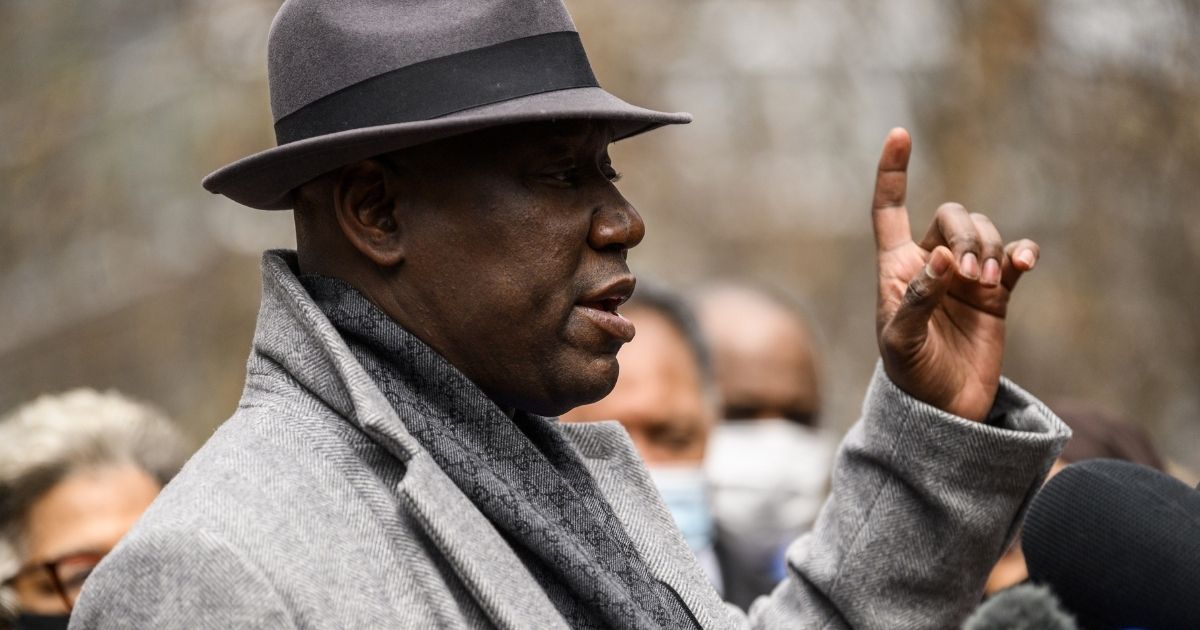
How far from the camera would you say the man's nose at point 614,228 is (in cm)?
277

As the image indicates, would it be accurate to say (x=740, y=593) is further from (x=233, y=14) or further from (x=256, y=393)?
(x=233, y=14)

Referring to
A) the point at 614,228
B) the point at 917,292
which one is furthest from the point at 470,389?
the point at 917,292

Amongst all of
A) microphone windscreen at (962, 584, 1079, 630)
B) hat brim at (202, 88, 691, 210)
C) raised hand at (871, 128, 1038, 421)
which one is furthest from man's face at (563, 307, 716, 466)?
microphone windscreen at (962, 584, 1079, 630)

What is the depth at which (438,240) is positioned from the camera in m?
2.71

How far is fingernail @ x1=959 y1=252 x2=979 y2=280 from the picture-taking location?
2912 millimetres

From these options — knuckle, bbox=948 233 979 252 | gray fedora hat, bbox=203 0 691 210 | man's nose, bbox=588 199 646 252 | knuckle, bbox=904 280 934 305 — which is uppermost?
gray fedora hat, bbox=203 0 691 210

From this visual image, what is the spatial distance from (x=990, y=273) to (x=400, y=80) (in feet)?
3.95

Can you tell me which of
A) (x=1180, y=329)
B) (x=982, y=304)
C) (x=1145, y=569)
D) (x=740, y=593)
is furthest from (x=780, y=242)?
(x=1145, y=569)

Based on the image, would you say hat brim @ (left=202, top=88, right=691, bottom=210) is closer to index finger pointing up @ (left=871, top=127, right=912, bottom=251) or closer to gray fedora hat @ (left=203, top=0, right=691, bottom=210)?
gray fedora hat @ (left=203, top=0, right=691, bottom=210)

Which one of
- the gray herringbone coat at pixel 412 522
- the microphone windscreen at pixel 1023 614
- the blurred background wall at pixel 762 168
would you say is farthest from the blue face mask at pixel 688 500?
the blurred background wall at pixel 762 168

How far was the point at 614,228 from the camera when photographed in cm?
277

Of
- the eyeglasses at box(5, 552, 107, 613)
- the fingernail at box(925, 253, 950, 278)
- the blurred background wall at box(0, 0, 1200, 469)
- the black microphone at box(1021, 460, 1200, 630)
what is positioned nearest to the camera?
the black microphone at box(1021, 460, 1200, 630)

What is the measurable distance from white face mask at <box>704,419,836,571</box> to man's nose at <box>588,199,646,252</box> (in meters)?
3.11

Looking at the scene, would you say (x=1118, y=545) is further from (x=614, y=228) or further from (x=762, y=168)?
(x=762, y=168)
